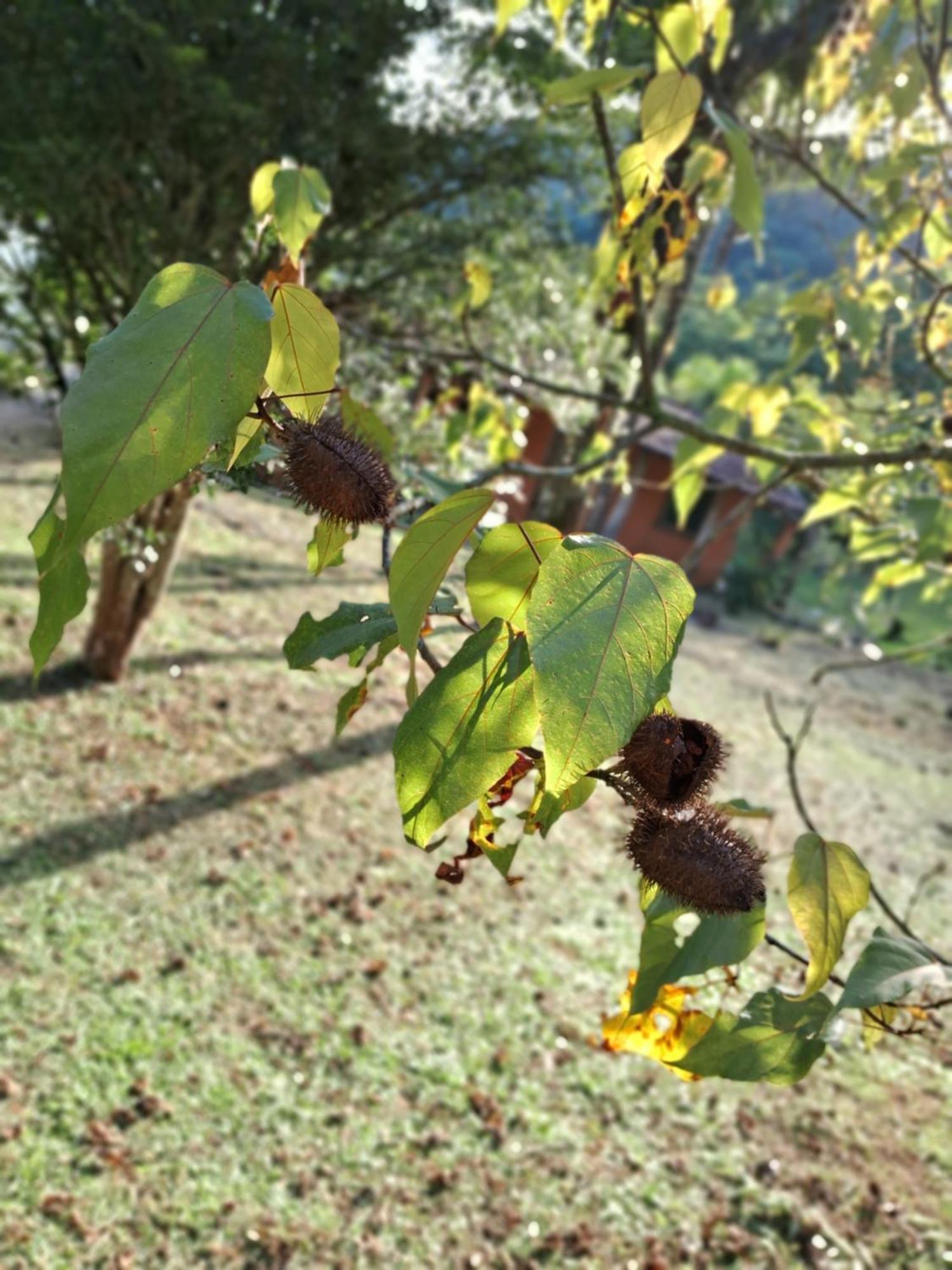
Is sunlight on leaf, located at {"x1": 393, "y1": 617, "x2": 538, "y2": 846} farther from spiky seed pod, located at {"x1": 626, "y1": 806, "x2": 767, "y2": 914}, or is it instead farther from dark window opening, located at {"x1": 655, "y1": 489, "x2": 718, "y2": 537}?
dark window opening, located at {"x1": 655, "y1": 489, "x2": 718, "y2": 537}

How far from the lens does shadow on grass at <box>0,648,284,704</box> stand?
5062mm

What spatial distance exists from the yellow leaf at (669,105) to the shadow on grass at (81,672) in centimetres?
421

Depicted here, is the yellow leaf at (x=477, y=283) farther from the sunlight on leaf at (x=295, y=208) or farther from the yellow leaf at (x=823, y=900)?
the yellow leaf at (x=823, y=900)

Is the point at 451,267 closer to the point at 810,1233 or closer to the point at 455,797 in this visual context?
the point at 810,1233

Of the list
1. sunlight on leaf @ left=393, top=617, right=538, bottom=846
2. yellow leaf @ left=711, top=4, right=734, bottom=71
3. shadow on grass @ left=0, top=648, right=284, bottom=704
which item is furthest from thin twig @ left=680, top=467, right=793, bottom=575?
shadow on grass @ left=0, top=648, right=284, bottom=704

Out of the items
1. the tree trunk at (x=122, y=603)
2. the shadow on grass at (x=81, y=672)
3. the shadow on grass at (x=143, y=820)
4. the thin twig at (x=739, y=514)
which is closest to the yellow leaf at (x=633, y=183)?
the thin twig at (x=739, y=514)

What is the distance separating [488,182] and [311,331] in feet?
20.7

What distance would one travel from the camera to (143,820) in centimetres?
441

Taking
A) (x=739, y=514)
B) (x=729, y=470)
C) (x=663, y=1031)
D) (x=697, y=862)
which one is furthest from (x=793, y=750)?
(x=729, y=470)

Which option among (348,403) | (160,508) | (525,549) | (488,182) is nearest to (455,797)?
(525,549)

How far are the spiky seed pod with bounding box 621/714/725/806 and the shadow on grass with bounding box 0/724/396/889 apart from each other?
371cm

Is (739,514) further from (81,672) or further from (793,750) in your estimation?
(81,672)

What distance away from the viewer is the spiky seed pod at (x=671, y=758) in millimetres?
616

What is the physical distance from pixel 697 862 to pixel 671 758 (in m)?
0.08
